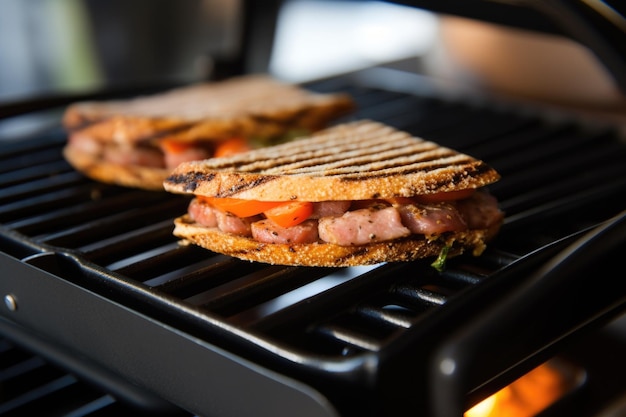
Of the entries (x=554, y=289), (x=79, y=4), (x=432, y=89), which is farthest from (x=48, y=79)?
(x=554, y=289)

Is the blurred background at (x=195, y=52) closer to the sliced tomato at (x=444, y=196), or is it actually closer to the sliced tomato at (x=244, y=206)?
the sliced tomato at (x=444, y=196)

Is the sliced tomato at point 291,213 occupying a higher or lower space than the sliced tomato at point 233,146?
higher

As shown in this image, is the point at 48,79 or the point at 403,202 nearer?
the point at 403,202

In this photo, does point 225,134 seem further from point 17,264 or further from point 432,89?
point 432,89

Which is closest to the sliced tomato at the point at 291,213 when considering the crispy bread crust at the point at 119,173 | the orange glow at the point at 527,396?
the orange glow at the point at 527,396

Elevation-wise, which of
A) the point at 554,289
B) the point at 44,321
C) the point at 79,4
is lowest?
the point at 44,321
